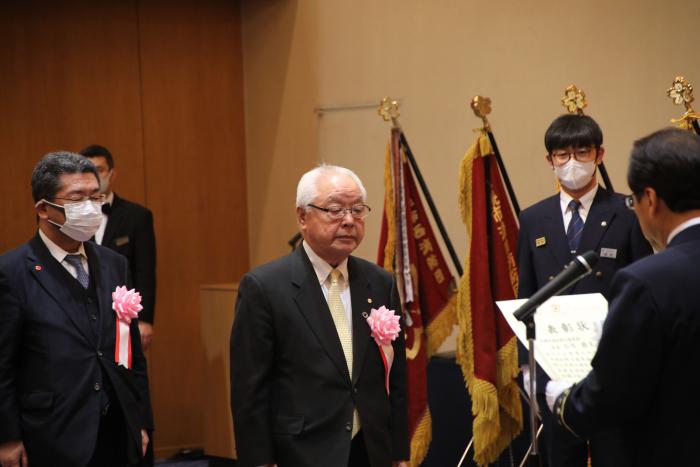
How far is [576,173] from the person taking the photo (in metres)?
3.58

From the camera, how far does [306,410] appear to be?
9.05ft

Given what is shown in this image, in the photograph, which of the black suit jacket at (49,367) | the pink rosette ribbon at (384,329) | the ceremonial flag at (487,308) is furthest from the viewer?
the ceremonial flag at (487,308)

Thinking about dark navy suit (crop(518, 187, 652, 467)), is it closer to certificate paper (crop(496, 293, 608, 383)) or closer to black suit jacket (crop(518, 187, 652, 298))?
black suit jacket (crop(518, 187, 652, 298))

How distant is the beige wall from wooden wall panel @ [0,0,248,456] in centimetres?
23

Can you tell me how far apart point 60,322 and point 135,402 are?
397 mm

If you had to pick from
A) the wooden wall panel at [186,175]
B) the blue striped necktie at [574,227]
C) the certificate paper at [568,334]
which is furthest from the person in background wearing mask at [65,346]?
the wooden wall panel at [186,175]

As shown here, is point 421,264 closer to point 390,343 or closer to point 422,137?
point 422,137

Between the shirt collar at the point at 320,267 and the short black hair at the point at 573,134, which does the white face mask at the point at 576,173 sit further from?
the shirt collar at the point at 320,267

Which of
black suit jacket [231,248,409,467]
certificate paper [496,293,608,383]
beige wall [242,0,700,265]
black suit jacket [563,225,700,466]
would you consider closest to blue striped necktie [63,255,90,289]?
black suit jacket [231,248,409,467]

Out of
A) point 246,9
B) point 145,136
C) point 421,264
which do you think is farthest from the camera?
point 246,9

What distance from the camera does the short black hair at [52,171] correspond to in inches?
128

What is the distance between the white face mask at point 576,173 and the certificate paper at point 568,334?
42.5 inches

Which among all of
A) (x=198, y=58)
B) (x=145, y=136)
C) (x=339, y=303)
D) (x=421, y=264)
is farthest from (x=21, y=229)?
(x=339, y=303)

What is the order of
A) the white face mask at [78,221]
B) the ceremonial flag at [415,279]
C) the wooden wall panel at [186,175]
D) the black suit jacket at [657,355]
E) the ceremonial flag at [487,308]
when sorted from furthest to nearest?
the wooden wall panel at [186,175], the ceremonial flag at [415,279], the ceremonial flag at [487,308], the white face mask at [78,221], the black suit jacket at [657,355]
